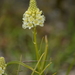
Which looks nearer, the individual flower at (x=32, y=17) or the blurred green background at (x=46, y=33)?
the individual flower at (x=32, y=17)

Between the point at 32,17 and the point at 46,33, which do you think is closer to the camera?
the point at 32,17

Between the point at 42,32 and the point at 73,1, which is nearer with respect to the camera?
the point at 42,32

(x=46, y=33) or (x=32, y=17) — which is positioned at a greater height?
(x=32, y=17)

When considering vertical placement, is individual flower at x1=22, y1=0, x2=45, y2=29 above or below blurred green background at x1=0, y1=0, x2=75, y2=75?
above

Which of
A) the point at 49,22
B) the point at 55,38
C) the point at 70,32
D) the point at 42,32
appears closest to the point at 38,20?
the point at 55,38

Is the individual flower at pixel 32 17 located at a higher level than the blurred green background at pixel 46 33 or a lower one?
higher

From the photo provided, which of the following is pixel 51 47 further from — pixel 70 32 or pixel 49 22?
pixel 49 22

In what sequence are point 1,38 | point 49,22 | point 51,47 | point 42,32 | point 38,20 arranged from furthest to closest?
point 49,22
point 42,32
point 1,38
point 51,47
point 38,20

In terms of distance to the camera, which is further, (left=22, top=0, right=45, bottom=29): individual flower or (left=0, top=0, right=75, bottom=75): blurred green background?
(left=0, top=0, right=75, bottom=75): blurred green background
